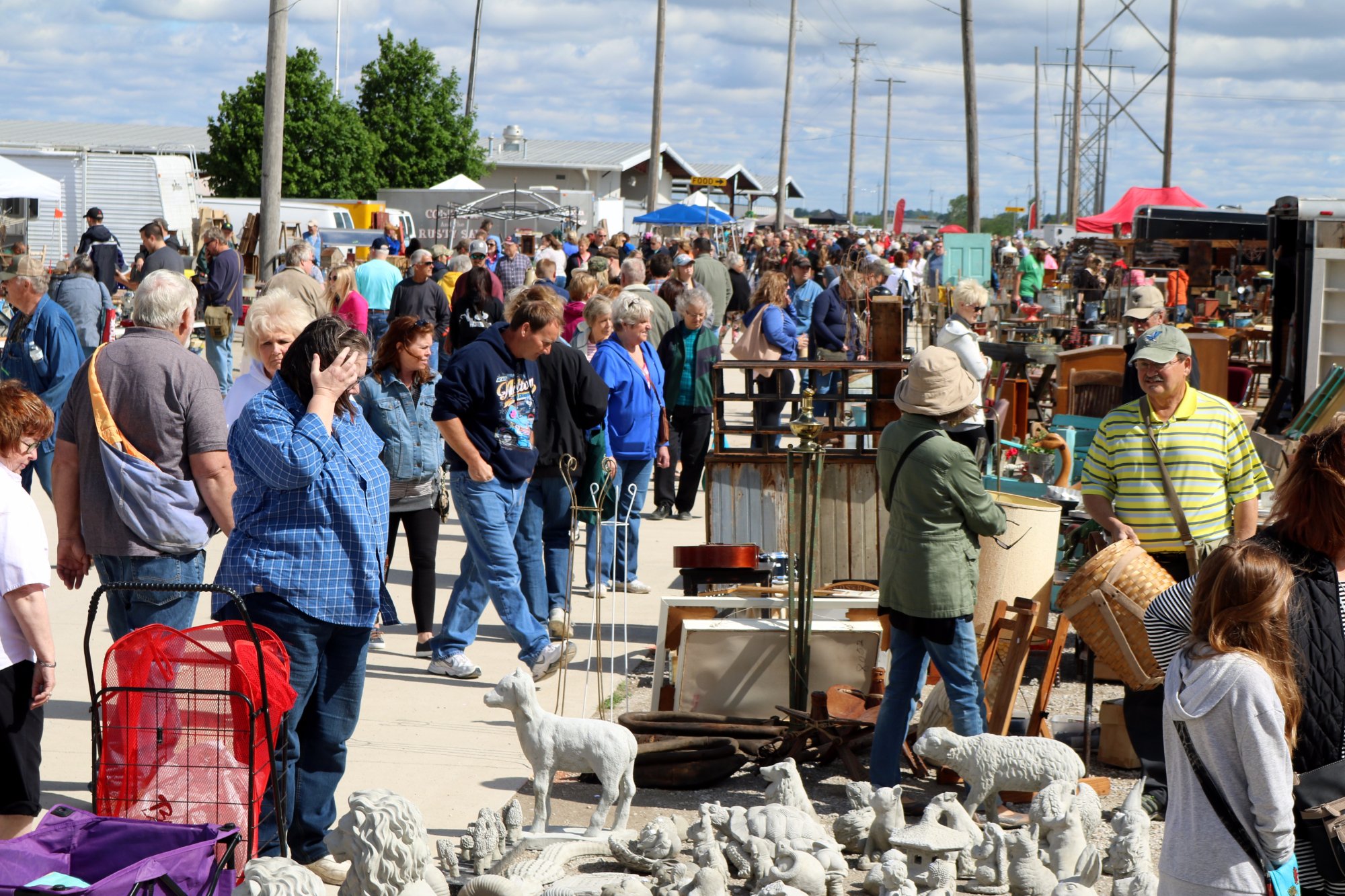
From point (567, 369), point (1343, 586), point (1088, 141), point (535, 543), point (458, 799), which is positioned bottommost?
point (458, 799)

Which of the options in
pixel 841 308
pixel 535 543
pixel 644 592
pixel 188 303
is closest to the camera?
pixel 188 303

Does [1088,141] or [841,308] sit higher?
[1088,141]

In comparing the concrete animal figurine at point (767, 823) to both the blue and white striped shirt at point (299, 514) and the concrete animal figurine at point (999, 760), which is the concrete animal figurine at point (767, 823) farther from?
the blue and white striped shirt at point (299, 514)

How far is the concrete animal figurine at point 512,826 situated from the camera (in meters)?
4.51

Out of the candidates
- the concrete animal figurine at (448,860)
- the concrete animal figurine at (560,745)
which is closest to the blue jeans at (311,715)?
the concrete animal figurine at (448,860)

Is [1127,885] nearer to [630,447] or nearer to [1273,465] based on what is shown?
[630,447]

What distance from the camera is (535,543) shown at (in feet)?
22.9

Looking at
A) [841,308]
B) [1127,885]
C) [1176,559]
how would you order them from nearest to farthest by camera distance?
[1127,885] < [1176,559] < [841,308]

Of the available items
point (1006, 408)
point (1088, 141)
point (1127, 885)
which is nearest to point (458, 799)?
point (1127, 885)

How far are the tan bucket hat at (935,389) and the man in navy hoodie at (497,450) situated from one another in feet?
6.87

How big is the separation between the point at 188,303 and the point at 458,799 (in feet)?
6.86

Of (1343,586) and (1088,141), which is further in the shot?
(1088,141)

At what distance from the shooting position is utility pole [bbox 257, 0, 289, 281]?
46.9 ft

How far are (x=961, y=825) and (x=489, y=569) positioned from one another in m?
2.72
